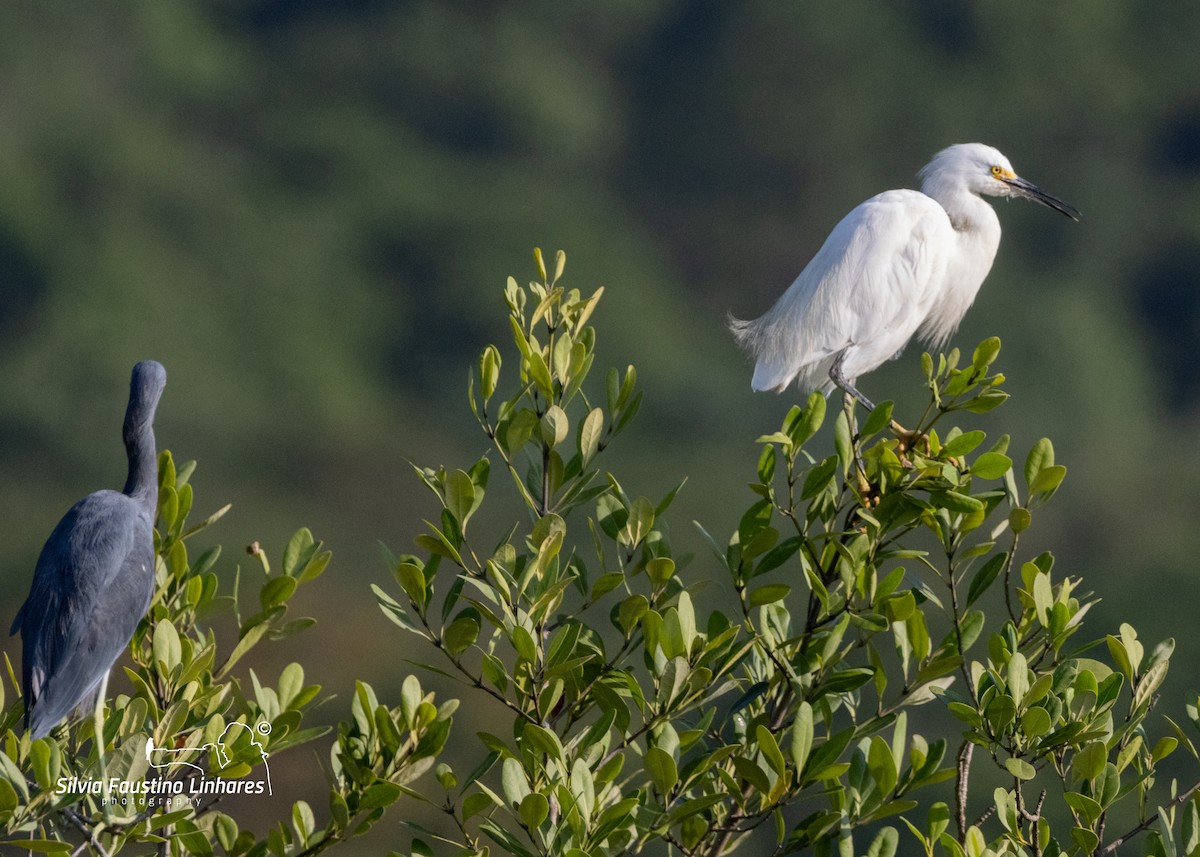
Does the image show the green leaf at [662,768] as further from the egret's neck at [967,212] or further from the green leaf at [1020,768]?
the egret's neck at [967,212]

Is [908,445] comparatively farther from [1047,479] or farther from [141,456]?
[141,456]

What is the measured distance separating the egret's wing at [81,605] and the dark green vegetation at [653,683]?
0.60 ft

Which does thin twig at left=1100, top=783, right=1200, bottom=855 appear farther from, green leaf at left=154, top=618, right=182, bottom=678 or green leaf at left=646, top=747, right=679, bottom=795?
green leaf at left=154, top=618, right=182, bottom=678

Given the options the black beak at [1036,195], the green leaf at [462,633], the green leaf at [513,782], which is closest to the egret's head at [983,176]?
the black beak at [1036,195]

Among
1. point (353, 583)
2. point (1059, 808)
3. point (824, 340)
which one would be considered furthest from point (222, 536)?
point (824, 340)

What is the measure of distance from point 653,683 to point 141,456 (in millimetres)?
1048

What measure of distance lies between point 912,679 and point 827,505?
0.28 metres

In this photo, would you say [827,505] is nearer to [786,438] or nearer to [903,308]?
[786,438]

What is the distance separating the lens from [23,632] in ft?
7.99

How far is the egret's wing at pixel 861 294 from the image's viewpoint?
12.1 feet

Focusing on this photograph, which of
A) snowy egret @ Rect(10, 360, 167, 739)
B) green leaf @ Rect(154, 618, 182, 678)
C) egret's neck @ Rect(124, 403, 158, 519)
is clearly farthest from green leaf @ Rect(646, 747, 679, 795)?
egret's neck @ Rect(124, 403, 158, 519)

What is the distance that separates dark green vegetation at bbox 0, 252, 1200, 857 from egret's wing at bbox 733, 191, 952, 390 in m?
1.56

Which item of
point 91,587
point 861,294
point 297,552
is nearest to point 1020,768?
point 297,552

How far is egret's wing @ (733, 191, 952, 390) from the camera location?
368cm
